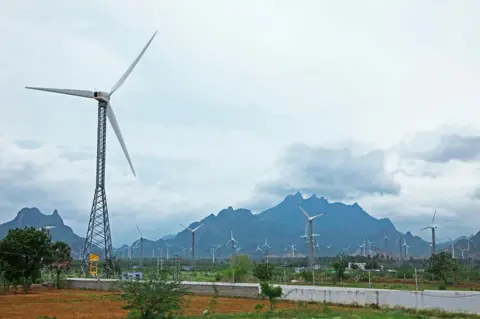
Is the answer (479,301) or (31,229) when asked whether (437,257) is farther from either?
(31,229)

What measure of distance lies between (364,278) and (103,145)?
116ft

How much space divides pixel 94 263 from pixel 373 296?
41194mm

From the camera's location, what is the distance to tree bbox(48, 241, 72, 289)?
6141 centimetres

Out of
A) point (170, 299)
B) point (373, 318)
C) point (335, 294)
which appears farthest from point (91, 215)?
point (373, 318)

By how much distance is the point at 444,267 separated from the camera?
57.2 meters

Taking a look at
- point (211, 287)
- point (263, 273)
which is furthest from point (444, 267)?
point (211, 287)

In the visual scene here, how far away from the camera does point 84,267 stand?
65.7m

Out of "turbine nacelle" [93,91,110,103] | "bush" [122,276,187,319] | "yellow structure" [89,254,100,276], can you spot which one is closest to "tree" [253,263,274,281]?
"yellow structure" [89,254,100,276]

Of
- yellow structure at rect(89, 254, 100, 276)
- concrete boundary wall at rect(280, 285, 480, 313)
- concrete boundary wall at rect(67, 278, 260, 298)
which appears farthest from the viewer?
yellow structure at rect(89, 254, 100, 276)

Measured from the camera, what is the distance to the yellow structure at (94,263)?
210 ft

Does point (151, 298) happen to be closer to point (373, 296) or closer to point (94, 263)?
point (373, 296)

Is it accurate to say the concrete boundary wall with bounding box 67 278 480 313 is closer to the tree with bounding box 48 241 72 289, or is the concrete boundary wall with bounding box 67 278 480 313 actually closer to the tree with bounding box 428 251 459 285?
the tree with bounding box 48 241 72 289

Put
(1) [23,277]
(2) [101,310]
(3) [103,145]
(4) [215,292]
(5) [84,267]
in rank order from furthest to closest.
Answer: (5) [84,267] → (3) [103,145] → (1) [23,277] → (4) [215,292] → (2) [101,310]

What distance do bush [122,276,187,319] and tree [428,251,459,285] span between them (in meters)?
39.6
